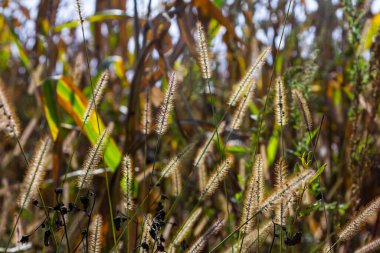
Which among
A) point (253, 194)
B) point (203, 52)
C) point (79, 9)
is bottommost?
point (253, 194)

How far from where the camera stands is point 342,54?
8.77 ft

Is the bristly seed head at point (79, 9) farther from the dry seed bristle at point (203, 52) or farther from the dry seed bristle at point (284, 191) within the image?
the dry seed bristle at point (284, 191)

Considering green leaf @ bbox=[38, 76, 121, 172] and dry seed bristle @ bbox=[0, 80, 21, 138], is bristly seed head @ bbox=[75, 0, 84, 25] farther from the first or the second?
green leaf @ bbox=[38, 76, 121, 172]

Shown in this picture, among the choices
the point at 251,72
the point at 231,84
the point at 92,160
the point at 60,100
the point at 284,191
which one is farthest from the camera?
the point at 231,84

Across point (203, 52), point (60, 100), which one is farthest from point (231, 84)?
point (203, 52)

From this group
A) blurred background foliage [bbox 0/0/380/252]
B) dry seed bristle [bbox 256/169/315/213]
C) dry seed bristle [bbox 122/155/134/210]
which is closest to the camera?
dry seed bristle [bbox 256/169/315/213]

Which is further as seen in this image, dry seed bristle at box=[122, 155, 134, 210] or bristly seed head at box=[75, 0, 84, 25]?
bristly seed head at box=[75, 0, 84, 25]

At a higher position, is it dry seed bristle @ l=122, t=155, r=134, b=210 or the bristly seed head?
the bristly seed head

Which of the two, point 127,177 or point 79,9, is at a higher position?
point 79,9

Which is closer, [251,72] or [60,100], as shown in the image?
[251,72]

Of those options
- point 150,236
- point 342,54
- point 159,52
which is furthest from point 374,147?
point 150,236

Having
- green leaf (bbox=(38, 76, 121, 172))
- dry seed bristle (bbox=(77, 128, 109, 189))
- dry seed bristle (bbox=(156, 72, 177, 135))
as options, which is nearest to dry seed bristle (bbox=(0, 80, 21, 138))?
dry seed bristle (bbox=(77, 128, 109, 189))

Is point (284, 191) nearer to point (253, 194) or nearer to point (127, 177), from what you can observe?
point (253, 194)

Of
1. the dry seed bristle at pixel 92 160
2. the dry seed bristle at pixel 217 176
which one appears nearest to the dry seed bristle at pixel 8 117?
the dry seed bristle at pixel 92 160
